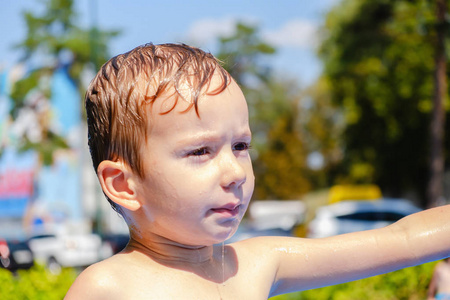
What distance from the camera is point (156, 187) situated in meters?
1.29

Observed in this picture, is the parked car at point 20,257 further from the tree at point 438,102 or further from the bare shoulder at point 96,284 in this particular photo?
the bare shoulder at point 96,284

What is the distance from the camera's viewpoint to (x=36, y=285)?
5066mm

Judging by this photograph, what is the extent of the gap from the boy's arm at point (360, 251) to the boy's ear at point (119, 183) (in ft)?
1.51

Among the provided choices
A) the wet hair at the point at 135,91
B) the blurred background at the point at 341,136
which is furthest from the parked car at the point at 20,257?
the wet hair at the point at 135,91

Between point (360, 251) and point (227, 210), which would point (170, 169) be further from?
point (360, 251)

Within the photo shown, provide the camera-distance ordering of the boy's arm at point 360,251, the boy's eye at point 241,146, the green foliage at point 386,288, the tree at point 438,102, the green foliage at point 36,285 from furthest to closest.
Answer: the tree at point 438,102, the green foliage at point 386,288, the green foliage at point 36,285, the boy's arm at point 360,251, the boy's eye at point 241,146

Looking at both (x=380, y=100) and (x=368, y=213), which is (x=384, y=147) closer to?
(x=380, y=100)

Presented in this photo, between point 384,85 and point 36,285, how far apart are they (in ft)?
70.5

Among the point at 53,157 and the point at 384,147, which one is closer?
the point at 53,157

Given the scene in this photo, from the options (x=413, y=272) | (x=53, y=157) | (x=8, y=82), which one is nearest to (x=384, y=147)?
(x=53, y=157)

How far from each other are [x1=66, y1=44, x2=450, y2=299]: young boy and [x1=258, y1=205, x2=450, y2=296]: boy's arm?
0.15m

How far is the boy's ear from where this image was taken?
4.36 feet

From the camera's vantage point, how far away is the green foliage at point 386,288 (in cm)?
552

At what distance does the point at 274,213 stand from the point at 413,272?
1349 inches
